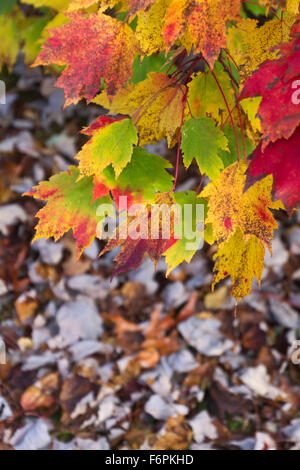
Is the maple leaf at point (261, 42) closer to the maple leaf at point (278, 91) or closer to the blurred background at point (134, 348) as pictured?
the maple leaf at point (278, 91)

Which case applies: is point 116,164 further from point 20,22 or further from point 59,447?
point 20,22

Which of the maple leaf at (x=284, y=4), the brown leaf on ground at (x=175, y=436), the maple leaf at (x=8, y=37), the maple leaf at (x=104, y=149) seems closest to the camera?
the maple leaf at (x=284, y=4)

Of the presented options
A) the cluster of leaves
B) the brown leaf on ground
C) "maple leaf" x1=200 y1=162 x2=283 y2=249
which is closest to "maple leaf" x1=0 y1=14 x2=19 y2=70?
the cluster of leaves

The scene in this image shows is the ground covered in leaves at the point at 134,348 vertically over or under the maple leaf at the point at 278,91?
under

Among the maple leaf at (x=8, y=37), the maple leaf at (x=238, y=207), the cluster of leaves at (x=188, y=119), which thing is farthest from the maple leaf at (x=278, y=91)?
the maple leaf at (x=8, y=37)

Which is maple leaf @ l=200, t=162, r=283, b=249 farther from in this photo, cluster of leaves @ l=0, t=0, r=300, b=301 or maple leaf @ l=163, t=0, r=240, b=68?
maple leaf @ l=163, t=0, r=240, b=68

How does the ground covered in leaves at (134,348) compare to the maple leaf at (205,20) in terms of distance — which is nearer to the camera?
the maple leaf at (205,20)

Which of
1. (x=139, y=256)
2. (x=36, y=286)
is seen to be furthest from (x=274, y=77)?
(x=36, y=286)

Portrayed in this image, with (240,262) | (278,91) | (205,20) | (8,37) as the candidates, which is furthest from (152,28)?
(8,37)
